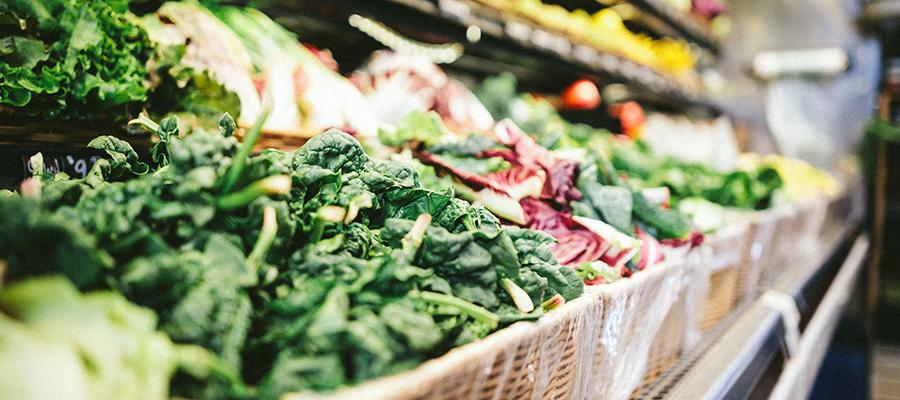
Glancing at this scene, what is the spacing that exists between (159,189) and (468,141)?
1.00 m

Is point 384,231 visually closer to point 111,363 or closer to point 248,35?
point 111,363

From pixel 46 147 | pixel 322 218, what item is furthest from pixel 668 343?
pixel 46 147

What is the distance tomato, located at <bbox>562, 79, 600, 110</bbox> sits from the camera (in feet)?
13.9

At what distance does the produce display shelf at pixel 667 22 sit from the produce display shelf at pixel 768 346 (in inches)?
83.0

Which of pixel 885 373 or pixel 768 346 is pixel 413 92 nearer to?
pixel 768 346

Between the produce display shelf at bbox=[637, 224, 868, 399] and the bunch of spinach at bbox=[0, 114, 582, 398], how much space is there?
0.61m

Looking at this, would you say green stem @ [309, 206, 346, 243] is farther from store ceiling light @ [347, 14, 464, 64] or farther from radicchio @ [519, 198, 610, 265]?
store ceiling light @ [347, 14, 464, 64]

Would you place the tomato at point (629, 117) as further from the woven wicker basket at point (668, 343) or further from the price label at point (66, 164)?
the price label at point (66, 164)

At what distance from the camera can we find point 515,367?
877 millimetres

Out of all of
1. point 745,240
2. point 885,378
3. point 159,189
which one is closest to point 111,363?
point 159,189

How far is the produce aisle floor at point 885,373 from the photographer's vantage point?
4293 mm

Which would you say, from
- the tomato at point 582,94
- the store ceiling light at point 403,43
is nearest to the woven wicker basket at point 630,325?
the store ceiling light at point 403,43

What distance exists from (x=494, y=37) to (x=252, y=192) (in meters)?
2.29

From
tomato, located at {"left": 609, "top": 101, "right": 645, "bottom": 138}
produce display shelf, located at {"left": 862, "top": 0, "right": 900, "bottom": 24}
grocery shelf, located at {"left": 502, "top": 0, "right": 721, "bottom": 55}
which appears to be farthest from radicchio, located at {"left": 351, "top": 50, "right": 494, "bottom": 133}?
produce display shelf, located at {"left": 862, "top": 0, "right": 900, "bottom": 24}
